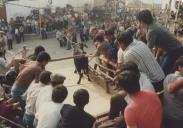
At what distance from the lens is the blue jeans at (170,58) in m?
6.49

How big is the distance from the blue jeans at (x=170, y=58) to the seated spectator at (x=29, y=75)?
2.03 metres

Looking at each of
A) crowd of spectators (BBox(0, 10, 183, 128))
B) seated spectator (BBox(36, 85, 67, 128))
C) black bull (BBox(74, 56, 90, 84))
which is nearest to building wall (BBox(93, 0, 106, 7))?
black bull (BBox(74, 56, 90, 84))

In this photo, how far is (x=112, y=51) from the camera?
10023mm

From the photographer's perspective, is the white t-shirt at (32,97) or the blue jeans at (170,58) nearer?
the white t-shirt at (32,97)

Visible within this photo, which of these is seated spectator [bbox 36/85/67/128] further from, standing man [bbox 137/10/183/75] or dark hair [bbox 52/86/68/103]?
standing man [bbox 137/10/183/75]

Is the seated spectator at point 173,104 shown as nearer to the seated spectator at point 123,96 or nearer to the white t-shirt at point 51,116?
the seated spectator at point 123,96

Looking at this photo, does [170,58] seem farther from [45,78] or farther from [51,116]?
[51,116]

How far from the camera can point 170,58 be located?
21.4ft

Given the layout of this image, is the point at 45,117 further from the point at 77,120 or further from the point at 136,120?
the point at 136,120

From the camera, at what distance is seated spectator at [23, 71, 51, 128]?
5879mm

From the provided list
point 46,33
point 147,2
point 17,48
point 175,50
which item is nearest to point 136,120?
point 175,50

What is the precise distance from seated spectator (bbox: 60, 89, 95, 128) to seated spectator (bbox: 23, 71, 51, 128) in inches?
50.3

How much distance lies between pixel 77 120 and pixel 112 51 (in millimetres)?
5637

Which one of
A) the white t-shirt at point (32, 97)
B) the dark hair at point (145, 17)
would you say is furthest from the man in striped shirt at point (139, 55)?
the white t-shirt at point (32, 97)
